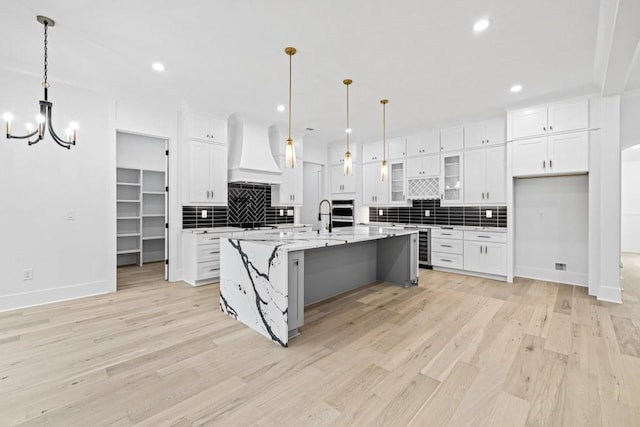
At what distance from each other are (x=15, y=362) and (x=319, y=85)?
158 inches

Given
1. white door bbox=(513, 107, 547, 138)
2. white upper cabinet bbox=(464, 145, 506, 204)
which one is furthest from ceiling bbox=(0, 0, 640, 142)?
white upper cabinet bbox=(464, 145, 506, 204)

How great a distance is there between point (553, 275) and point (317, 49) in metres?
4.90

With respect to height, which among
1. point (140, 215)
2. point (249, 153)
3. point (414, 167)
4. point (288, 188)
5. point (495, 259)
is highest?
point (249, 153)

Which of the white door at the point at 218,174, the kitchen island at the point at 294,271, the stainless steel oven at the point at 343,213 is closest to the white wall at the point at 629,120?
the kitchen island at the point at 294,271

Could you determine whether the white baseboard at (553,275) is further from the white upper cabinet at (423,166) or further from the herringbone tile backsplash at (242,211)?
the herringbone tile backsplash at (242,211)

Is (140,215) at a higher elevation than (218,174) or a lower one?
lower

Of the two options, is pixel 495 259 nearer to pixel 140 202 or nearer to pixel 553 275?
pixel 553 275

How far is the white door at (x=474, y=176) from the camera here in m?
5.08

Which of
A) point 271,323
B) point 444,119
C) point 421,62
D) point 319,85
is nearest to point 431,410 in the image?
point 271,323

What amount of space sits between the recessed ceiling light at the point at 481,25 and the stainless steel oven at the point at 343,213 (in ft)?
15.0

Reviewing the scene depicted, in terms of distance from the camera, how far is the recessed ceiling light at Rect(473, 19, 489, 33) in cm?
250

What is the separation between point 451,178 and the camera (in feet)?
18.0

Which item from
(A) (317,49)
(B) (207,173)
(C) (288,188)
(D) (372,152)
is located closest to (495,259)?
(D) (372,152)

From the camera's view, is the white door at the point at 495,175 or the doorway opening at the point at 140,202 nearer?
the white door at the point at 495,175
